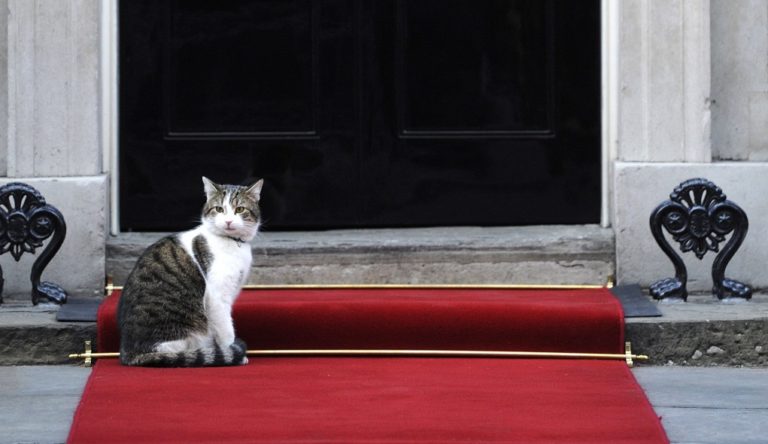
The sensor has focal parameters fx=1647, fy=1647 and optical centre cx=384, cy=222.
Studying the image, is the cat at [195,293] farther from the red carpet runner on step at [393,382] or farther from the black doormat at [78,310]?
the black doormat at [78,310]

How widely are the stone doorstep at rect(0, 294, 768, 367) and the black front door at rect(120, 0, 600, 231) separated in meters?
1.36

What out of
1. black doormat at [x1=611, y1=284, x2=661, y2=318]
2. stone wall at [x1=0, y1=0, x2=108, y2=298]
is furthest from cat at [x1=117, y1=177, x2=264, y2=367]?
black doormat at [x1=611, y1=284, x2=661, y2=318]

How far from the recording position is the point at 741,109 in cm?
866

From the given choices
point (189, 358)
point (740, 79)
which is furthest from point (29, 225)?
point (740, 79)

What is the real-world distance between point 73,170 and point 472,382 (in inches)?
103

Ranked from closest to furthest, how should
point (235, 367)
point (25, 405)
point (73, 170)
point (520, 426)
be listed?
point (520, 426) < point (25, 405) < point (235, 367) < point (73, 170)

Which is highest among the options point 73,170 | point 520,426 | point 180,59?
point 180,59

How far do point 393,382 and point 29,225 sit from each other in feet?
6.88

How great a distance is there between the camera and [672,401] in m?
6.74

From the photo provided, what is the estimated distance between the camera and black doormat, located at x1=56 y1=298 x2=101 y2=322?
7.62 m

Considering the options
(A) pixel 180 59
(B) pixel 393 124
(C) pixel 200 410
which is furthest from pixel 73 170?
(C) pixel 200 410

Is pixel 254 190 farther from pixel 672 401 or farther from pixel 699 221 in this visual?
pixel 699 221

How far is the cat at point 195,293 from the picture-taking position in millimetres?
7199

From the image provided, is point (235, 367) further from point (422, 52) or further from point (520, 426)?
point (422, 52)
